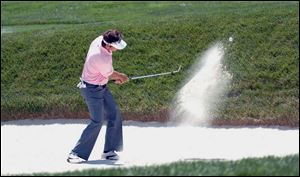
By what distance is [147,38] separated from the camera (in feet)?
48.3

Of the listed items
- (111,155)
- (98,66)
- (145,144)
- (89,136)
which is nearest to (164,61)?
(145,144)

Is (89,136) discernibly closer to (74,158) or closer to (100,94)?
(74,158)

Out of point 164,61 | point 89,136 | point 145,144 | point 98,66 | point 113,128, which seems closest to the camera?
point 98,66

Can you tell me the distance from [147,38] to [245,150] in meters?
5.51

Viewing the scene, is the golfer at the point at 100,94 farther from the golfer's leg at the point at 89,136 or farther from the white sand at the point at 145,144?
the white sand at the point at 145,144

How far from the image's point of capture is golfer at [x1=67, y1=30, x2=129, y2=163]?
9.02 m

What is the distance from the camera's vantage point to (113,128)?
30.6 feet

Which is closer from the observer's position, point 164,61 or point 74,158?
point 74,158

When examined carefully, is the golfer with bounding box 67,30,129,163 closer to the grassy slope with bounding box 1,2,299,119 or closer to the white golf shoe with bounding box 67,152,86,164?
the white golf shoe with bounding box 67,152,86,164

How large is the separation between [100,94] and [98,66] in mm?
301

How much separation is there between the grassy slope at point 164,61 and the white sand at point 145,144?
79 cm

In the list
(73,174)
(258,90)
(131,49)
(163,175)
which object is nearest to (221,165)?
(163,175)

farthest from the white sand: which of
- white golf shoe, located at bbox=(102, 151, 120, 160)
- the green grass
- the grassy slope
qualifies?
the green grass

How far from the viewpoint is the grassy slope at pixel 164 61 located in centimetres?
1218
